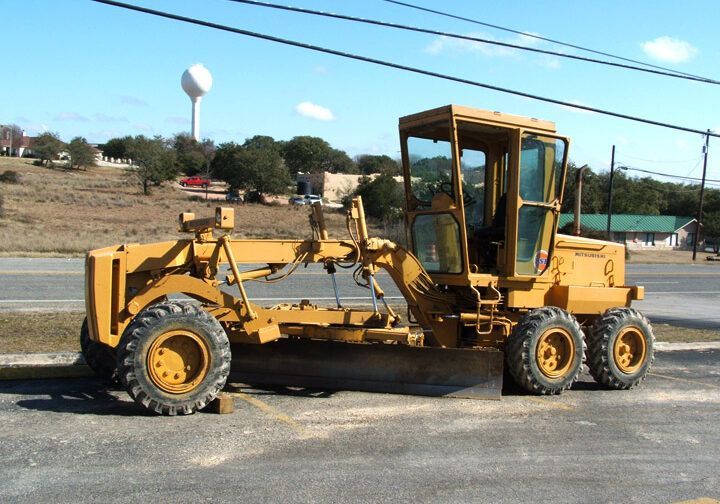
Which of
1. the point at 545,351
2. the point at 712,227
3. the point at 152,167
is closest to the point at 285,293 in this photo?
the point at 545,351

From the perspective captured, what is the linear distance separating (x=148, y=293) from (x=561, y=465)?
12.5 feet

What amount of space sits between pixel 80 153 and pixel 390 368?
273 feet

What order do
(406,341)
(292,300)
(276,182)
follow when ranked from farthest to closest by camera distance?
(276,182) → (292,300) → (406,341)

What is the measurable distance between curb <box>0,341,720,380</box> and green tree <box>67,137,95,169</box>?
8068 cm

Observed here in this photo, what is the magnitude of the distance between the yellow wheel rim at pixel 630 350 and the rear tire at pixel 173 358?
4.52 metres

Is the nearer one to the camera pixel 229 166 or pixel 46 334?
pixel 46 334

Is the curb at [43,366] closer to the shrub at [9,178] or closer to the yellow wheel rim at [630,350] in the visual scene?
the yellow wheel rim at [630,350]

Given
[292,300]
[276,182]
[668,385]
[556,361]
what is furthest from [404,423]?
[276,182]

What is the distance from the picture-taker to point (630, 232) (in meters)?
70.9

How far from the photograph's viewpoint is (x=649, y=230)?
7188cm

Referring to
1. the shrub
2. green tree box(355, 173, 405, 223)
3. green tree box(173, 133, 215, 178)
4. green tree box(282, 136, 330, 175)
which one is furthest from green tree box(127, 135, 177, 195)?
green tree box(282, 136, 330, 175)

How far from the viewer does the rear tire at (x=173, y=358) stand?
5969 mm

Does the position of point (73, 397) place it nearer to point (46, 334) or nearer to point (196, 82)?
point (46, 334)

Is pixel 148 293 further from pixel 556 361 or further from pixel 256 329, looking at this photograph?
pixel 556 361
